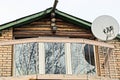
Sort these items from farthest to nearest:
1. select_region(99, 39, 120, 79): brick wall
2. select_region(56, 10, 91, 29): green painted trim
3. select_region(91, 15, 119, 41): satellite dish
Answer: select_region(56, 10, 91, 29): green painted trim → select_region(99, 39, 120, 79): brick wall → select_region(91, 15, 119, 41): satellite dish

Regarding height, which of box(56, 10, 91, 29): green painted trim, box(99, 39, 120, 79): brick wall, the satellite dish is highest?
box(56, 10, 91, 29): green painted trim

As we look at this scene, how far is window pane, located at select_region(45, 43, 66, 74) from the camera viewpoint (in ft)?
37.4

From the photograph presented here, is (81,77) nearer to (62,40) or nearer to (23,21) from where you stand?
(62,40)

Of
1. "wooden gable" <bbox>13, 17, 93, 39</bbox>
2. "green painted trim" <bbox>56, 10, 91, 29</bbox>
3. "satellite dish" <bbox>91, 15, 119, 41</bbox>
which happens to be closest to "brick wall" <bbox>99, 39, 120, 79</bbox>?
"wooden gable" <bbox>13, 17, 93, 39</bbox>

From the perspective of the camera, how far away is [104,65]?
43.2 feet

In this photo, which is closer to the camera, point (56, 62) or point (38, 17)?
point (56, 62)

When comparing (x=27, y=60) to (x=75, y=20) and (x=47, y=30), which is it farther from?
(x=75, y=20)

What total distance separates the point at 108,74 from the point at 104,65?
39 cm

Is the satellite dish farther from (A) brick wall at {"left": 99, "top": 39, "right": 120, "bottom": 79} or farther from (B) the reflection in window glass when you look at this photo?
(A) brick wall at {"left": 99, "top": 39, "right": 120, "bottom": 79}

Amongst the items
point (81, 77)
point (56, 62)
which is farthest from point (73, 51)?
point (81, 77)

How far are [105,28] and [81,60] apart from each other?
1.39m

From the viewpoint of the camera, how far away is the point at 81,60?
39.3 ft

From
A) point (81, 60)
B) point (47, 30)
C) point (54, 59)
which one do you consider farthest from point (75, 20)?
point (54, 59)

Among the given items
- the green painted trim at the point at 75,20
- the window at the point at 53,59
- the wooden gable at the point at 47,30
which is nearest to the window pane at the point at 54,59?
the window at the point at 53,59
